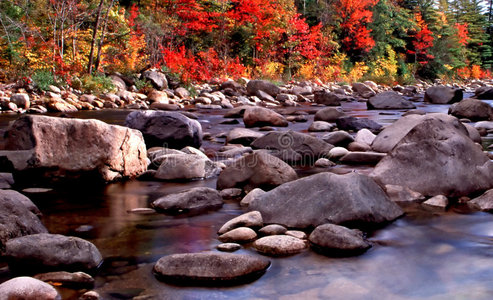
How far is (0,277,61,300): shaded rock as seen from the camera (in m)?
2.11

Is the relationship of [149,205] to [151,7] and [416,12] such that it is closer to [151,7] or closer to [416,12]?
[151,7]

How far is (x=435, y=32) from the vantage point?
36.9 meters

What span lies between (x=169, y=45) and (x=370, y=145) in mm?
16264

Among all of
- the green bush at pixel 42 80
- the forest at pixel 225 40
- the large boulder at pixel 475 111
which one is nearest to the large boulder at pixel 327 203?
the large boulder at pixel 475 111

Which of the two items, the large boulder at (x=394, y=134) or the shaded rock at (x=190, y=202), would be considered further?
the large boulder at (x=394, y=134)

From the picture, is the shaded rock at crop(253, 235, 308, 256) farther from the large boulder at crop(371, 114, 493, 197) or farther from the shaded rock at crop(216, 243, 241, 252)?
the large boulder at crop(371, 114, 493, 197)

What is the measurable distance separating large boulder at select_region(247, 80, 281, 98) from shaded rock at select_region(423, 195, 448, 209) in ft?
46.4

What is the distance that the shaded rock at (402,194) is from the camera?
4.09 metres

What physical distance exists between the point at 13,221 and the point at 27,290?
3.05 feet

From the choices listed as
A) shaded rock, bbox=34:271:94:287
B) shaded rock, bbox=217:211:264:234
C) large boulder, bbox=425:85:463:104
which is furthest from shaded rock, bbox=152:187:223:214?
large boulder, bbox=425:85:463:104

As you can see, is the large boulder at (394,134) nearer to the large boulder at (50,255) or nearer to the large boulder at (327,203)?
the large boulder at (327,203)

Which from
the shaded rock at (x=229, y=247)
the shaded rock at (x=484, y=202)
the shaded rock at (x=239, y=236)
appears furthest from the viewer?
the shaded rock at (x=484, y=202)

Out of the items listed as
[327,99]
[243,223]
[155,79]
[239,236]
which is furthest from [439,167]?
[155,79]

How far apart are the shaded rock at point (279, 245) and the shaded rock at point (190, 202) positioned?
1.05m
